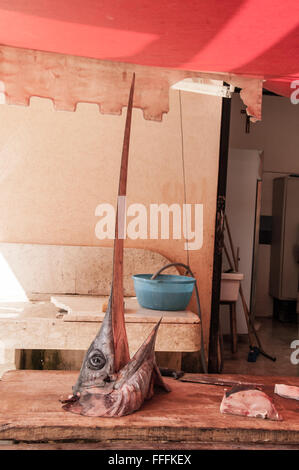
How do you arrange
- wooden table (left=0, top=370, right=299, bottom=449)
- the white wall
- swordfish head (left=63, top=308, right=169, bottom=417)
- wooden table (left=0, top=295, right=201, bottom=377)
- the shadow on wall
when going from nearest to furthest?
wooden table (left=0, top=370, right=299, bottom=449), swordfish head (left=63, top=308, right=169, bottom=417), wooden table (left=0, top=295, right=201, bottom=377), the shadow on wall, the white wall

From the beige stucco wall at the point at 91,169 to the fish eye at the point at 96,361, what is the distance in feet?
7.91

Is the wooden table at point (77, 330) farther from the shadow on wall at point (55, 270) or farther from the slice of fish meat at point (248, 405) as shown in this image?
the slice of fish meat at point (248, 405)

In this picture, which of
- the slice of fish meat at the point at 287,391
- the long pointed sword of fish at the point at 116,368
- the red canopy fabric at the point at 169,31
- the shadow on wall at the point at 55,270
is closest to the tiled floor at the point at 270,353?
the shadow on wall at the point at 55,270

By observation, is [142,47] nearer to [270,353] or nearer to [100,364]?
[100,364]

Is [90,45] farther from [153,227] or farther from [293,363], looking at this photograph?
[293,363]

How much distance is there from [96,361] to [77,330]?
1404mm

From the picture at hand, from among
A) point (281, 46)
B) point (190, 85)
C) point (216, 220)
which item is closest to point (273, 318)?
point (216, 220)

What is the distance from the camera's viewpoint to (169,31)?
2.04m

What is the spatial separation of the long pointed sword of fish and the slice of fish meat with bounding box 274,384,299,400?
21.1 inches

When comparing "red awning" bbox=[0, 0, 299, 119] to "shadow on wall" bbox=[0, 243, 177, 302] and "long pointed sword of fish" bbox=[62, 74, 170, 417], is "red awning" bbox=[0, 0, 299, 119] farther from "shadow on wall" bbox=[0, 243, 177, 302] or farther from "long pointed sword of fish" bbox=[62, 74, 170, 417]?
"shadow on wall" bbox=[0, 243, 177, 302]

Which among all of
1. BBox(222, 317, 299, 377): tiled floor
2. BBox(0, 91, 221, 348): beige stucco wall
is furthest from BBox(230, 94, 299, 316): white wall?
BBox(0, 91, 221, 348): beige stucco wall

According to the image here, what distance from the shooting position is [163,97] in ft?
8.34

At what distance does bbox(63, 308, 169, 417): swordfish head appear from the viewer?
1.55 metres

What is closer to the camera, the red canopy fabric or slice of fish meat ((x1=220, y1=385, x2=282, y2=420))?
slice of fish meat ((x1=220, y1=385, x2=282, y2=420))
